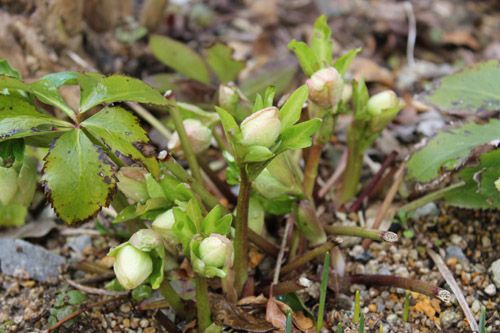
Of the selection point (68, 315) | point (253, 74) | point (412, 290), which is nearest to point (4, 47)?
point (253, 74)

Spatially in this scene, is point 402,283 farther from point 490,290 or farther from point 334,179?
point 334,179

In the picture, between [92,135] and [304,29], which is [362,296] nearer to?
[92,135]

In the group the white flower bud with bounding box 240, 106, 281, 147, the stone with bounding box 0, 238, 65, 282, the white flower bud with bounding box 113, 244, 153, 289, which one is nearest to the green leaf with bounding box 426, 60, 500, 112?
the white flower bud with bounding box 240, 106, 281, 147

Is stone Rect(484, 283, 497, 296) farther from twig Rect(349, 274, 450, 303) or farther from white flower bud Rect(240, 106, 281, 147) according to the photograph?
white flower bud Rect(240, 106, 281, 147)

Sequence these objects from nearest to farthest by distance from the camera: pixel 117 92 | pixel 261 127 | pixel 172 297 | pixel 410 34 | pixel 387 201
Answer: pixel 261 127 → pixel 117 92 → pixel 172 297 → pixel 387 201 → pixel 410 34

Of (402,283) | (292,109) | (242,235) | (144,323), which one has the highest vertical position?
(292,109)

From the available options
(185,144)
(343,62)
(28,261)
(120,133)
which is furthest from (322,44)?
(28,261)

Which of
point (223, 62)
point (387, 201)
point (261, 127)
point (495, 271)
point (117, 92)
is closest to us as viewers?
point (261, 127)
